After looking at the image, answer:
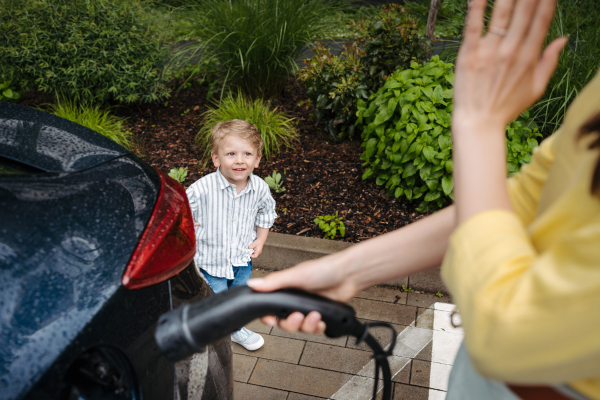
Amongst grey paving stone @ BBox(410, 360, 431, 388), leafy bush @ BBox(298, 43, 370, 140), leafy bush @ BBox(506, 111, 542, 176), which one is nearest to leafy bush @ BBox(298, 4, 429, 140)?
leafy bush @ BBox(298, 43, 370, 140)

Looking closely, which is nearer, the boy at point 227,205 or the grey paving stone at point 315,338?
the boy at point 227,205

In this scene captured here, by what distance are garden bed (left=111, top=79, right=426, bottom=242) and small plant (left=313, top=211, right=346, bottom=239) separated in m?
0.08

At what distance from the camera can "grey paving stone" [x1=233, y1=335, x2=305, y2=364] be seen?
2.72 m

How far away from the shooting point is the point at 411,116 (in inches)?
139

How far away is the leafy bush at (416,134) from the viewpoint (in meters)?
3.41

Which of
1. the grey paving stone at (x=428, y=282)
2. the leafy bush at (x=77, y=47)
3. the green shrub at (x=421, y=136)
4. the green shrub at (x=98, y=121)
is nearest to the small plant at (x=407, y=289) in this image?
the grey paving stone at (x=428, y=282)

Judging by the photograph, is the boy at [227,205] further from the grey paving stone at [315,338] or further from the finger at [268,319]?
the finger at [268,319]

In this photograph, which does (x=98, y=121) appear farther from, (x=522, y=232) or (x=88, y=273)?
(x=522, y=232)

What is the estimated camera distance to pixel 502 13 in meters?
0.77

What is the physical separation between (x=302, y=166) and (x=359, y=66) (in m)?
1.12

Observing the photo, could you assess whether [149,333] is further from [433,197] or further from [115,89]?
[115,89]

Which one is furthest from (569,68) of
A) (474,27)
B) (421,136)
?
(474,27)

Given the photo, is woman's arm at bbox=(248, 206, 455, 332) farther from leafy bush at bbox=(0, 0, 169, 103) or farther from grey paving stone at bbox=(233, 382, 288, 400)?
leafy bush at bbox=(0, 0, 169, 103)

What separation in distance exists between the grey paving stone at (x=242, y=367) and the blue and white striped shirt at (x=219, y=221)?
21.9 inches
